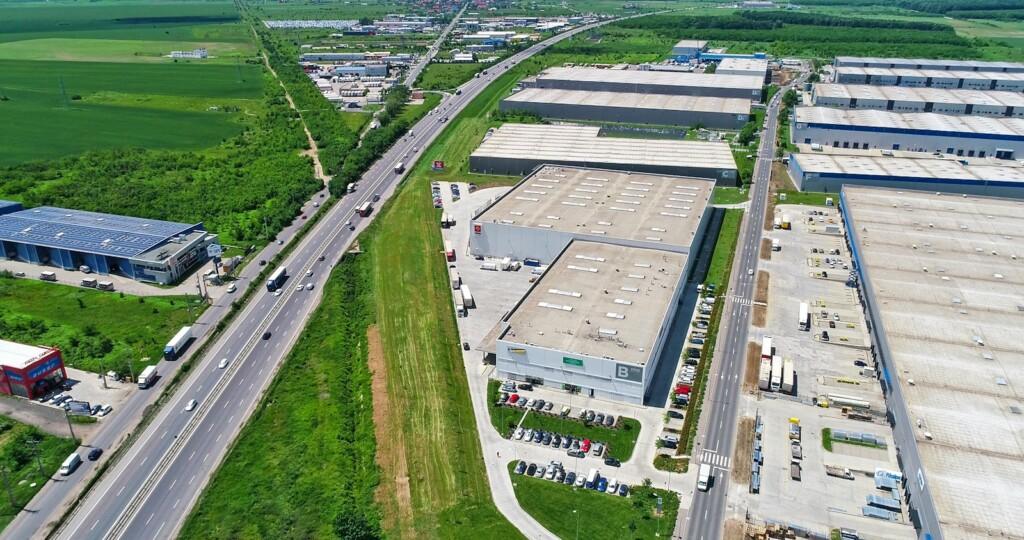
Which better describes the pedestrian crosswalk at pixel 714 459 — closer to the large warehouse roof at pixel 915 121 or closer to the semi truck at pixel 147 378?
the semi truck at pixel 147 378

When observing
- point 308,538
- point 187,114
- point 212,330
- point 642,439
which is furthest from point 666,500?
point 187,114

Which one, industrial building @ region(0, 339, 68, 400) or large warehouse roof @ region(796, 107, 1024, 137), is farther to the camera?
large warehouse roof @ region(796, 107, 1024, 137)

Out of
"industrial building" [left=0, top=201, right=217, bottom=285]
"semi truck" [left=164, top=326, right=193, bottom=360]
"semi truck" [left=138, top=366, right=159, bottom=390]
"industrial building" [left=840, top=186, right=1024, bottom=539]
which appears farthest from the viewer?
"industrial building" [left=0, top=201, right=217, bottom=285]

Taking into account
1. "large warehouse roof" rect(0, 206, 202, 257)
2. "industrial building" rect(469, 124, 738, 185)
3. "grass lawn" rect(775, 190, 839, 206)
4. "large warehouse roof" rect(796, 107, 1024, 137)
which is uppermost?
"large warehouse roof" rect(796, 107, 1024, 137)

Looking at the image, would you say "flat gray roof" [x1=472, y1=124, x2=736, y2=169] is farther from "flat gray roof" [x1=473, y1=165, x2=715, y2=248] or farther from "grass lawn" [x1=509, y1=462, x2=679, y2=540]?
"grass lawn" [x1=509, y1=462, x2=679, y2=540]

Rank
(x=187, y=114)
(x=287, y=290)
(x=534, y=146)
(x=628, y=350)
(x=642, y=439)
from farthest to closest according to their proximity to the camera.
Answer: (x=187, y=114)
(x=534, y=146)
(x=287, y=290)
(x=628, y=350)
(x=642, y=439)

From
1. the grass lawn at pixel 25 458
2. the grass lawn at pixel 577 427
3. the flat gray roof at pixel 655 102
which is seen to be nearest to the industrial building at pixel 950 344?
the grass lawn at pixel 577 427

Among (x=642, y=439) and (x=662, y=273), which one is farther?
(x=662, y=273)

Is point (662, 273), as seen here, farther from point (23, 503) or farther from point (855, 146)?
point (855, 146)

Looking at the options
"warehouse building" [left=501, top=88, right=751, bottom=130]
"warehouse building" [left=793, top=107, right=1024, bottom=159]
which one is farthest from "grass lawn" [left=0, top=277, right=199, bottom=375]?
"warehouse building" [left=793, top=107, right=1024, bottom=159]
